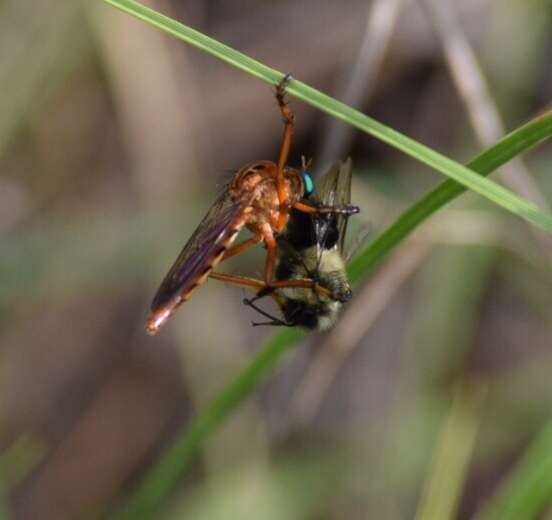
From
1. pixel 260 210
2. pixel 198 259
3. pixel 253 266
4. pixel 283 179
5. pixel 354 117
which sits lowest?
pixel 198 259

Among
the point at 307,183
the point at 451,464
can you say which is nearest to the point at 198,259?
the point at 307,183

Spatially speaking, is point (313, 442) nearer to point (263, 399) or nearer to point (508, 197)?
point (263, 399)

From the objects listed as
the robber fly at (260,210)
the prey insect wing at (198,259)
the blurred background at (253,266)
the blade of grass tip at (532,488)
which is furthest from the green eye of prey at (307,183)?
the blurred background at (253,266)

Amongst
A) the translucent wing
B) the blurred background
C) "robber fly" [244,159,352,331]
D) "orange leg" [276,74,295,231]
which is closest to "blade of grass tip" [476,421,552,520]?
"robber fly" [244,159,352,331]

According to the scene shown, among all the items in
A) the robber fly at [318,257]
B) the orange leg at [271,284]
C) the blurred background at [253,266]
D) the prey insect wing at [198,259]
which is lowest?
the prey insect wing at [198,259]

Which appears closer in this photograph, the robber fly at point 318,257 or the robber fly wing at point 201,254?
the robber fly wing at point 201,254

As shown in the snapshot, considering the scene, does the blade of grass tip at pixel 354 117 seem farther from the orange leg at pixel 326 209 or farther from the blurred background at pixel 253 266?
the blurred background at pixel 253 266

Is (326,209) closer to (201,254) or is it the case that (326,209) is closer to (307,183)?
(307,183)
